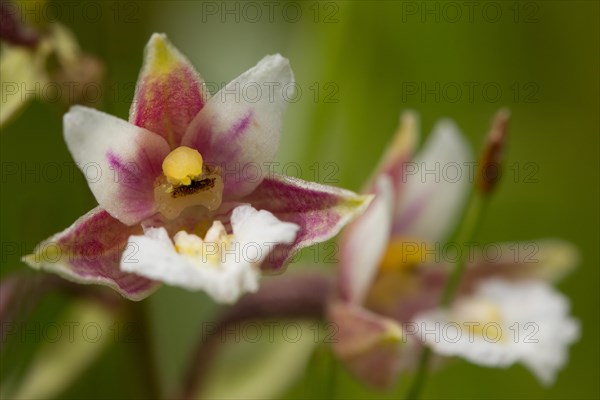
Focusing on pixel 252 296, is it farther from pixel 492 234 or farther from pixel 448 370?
pixel 492 234

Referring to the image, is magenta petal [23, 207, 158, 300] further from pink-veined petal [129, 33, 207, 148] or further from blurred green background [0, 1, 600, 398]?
blurred green background [0, 1, 600, 398]

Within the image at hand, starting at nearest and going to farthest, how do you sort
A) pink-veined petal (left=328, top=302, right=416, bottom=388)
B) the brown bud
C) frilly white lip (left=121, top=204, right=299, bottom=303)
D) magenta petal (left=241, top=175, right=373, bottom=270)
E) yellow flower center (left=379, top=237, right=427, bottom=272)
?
1. frilly white lip (left=121, top=204, right=299, bottom=303)
2. magenta petal (left=241, top=175, right=373, bottom=270)
3. the brown bud
4. pink-veined petal (left=328, top=302, right=416, bottom=388)
5. yellow flower center (left=379, top=237, right=427, bottom=272)

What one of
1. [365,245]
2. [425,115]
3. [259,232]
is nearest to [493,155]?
[365,245]

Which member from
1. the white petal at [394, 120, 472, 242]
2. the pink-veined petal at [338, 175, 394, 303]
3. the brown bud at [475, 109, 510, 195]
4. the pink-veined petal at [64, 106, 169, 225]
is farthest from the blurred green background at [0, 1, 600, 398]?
the pink-veined petal at [64, 106, 169, 225]

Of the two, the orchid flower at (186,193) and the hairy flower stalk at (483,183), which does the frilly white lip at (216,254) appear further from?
the hairy flower stalk at (483,183)

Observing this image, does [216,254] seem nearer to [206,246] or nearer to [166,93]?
[206,246]
